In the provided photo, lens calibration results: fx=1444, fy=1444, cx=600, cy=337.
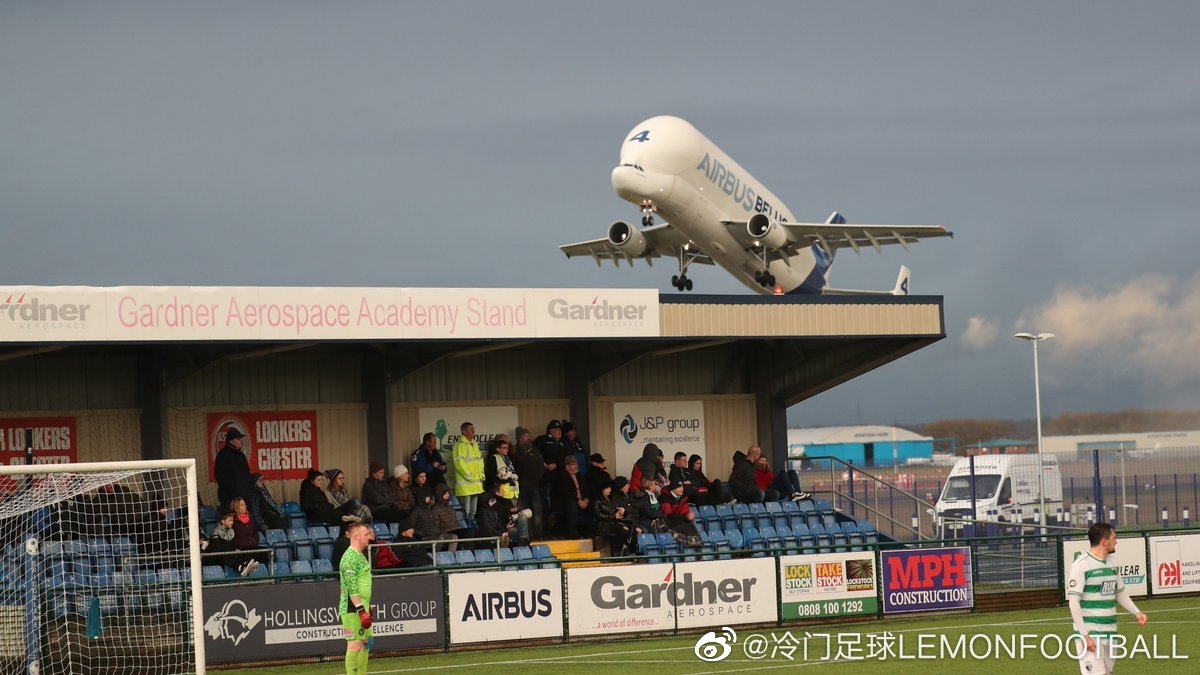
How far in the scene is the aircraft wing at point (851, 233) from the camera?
36469 millimetres

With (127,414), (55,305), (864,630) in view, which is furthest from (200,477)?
(864,630)

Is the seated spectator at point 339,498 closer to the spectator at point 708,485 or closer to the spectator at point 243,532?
the spectator at point 243,532

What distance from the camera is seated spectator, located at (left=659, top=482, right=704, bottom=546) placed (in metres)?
22.6

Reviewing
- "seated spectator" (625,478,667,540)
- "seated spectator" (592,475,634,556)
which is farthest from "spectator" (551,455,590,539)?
"seated spectator" (625,478,667,540)

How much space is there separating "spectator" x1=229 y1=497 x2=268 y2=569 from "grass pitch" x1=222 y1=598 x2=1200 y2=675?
91.4 inches

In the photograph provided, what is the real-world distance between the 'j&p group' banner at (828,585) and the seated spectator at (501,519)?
4334 mm

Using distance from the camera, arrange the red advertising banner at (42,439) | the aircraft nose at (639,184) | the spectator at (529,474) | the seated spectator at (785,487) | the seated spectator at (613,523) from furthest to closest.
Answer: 1. the aircraft nose at (639,184)
2. the seated spectator at (785,487)
3. the spectator at (529,474)
4. the seated spectator at (613,523)
5. the red advertising banner at (42,439)

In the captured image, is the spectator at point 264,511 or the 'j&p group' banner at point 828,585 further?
the spectator at point 264,511

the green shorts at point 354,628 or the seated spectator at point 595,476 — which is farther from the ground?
the seated spectator at point 595,476

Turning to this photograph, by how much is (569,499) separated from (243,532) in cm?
607

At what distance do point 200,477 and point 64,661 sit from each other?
7.10 meters

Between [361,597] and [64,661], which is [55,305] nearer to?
[64,661]

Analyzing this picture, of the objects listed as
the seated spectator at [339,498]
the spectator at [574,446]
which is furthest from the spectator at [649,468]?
the seated spectator at [339,498]

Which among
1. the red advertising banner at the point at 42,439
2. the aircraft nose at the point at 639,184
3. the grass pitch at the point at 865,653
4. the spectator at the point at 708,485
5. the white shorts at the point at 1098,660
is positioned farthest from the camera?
the aircraft nose at the point at 639,184
